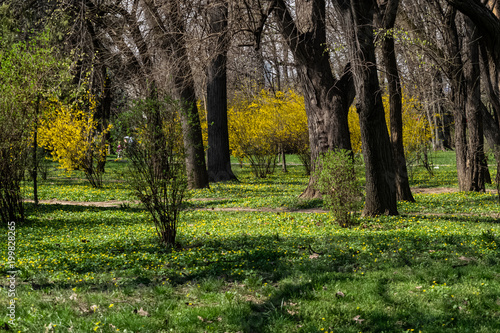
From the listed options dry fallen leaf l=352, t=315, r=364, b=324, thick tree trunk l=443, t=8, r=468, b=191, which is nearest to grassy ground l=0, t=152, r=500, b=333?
dry fallen leaf l=352, t=315, r=364, b=324

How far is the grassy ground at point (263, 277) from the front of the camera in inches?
175

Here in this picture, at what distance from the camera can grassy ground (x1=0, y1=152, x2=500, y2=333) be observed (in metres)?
4.43

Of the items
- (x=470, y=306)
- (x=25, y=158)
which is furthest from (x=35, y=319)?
(x=25, y=158)

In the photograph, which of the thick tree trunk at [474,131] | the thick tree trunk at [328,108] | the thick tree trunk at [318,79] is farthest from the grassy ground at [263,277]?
the thick tree trunk at [474,131]

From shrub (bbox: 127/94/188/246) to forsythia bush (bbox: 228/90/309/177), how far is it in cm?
1595

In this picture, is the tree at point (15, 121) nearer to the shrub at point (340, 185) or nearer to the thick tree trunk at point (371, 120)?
the shrub at point (340, 185)

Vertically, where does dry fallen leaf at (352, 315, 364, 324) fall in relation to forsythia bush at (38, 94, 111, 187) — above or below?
below

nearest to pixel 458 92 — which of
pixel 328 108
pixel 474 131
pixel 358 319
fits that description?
pixel 474 131

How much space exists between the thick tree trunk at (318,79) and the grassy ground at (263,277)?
3456mm

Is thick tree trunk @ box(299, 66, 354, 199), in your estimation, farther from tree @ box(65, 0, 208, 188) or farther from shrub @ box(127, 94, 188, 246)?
shrub @ box(127, 94, 188, 246)

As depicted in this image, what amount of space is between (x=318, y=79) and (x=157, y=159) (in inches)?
263

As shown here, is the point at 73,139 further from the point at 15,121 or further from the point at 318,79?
the point at 318,79

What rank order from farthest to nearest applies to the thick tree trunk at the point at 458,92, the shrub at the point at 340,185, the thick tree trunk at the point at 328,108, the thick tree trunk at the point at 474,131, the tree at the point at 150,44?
the tree at the point at 150,44 → the thick tree trunk at the point at 474,131 → the thick tree trunk at the point at 458,92 → the thick tree trunk at the point at 328,108 → the shrub at the point at 340,185

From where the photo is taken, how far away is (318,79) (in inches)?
498
